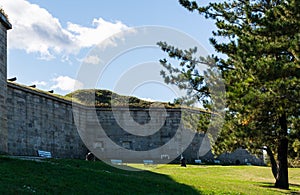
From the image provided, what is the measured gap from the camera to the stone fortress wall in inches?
641

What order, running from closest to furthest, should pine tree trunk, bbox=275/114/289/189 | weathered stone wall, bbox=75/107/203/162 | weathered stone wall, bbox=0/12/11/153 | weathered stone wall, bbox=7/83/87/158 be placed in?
weathered stone wall, bbox=0/12/11/153 < pine tree trunk, bbox=275/114/289/189 < weathered stone wall, bbox=7/83/87/158 < weathered stone wall, bbox=75/107/203/162

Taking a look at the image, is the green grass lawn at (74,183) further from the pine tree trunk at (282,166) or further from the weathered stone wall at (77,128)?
the weathered stone wall at (77,128)

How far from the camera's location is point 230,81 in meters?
13.1

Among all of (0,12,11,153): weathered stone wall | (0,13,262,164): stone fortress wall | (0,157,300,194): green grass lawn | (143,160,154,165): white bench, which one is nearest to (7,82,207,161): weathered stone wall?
(0,13,262,164): stone fortress wall

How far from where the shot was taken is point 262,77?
10.6 metres

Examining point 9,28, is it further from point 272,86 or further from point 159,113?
point 159,113

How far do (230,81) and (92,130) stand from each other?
37.1 ft

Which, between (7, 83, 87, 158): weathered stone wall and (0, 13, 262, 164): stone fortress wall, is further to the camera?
(7, 83, 87, 158): weathered stone wall

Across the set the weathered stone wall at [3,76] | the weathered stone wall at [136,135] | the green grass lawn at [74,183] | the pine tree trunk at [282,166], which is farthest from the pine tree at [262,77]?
the weathered stone wall at [136,135]

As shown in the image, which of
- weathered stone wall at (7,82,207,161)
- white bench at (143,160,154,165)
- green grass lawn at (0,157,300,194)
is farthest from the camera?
white bench at (143,160,154,165)

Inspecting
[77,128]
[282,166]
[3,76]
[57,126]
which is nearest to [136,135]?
[77,128]

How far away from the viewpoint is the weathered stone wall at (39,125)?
55.4ft

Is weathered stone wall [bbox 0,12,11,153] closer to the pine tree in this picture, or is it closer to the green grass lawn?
the green grass lawn

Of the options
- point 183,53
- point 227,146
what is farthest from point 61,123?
point 227,146
